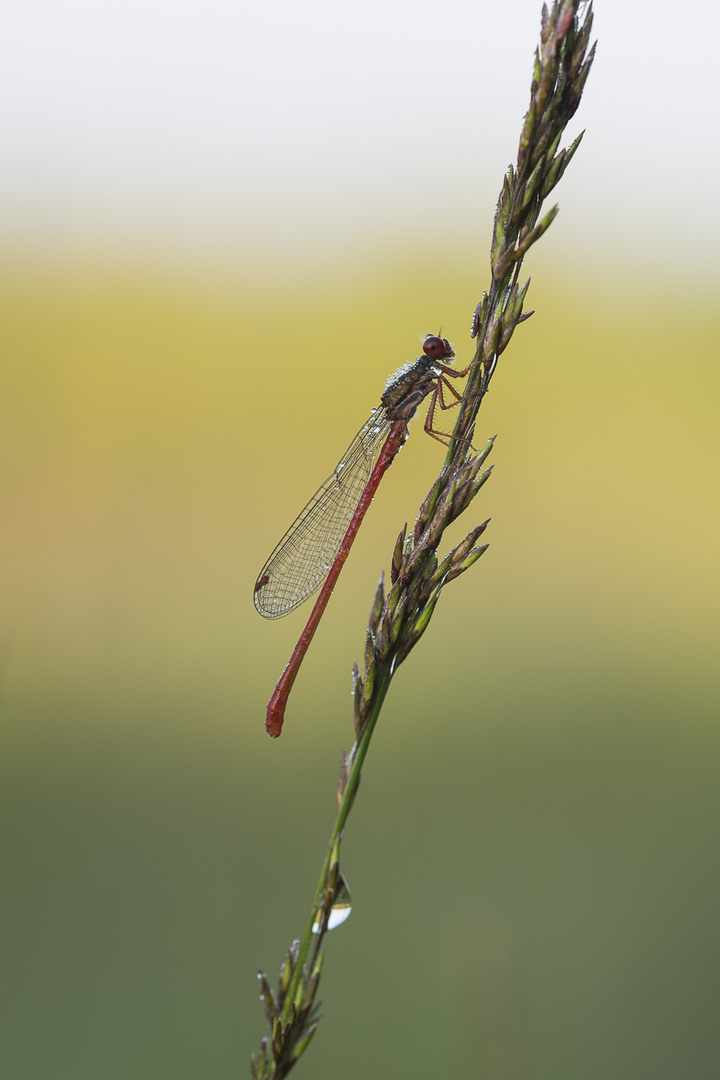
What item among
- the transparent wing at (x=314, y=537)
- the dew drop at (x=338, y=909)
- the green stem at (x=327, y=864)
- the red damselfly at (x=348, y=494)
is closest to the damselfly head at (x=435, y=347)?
the red damselfly at (x=348, y=494)

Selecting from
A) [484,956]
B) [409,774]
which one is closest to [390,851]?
[409,774]

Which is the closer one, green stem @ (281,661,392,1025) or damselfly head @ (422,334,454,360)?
green stem @ (281,661,392,1025)

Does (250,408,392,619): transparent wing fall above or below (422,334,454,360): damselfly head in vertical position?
below

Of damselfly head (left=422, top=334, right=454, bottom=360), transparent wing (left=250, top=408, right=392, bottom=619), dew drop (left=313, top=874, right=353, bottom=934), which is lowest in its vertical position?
dew drop (left=313, top=874, right=353, bottom=934)

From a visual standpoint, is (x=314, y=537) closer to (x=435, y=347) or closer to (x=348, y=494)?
(x=348, y=494)

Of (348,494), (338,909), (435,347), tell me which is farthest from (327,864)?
(348,494)

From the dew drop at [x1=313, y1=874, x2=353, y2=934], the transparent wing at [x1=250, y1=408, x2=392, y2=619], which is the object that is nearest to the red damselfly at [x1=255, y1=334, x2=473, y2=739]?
the transparent wing at [x1=250, y1=408, x2=392, y2=619]

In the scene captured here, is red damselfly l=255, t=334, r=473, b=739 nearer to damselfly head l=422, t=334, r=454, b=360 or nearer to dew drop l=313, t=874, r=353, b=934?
damselfly head l=422, t=334, r=454, b=360
